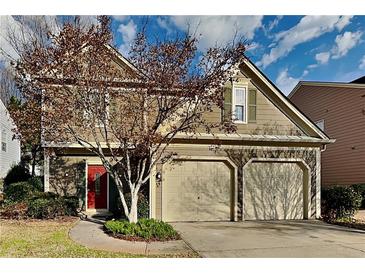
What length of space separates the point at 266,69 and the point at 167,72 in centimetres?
690

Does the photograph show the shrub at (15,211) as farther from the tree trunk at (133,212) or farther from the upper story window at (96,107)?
the upper story window at (96,107)

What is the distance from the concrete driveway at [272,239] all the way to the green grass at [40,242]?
2.39 metres

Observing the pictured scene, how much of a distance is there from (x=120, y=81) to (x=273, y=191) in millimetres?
7623

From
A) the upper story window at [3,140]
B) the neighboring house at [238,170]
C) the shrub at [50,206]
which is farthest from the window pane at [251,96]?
the upper story window at [3,140]

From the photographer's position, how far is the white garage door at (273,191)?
14078 mm

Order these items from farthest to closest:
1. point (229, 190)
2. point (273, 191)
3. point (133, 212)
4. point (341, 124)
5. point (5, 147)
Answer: point (5, 147) < point (341, 124) < point (273, 191) < point (229, 190) < point (133, 212)

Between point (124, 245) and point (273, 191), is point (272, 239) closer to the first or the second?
point (124, 245)

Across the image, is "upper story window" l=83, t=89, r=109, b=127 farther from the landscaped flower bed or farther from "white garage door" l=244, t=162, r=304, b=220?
the landscaped flower bed

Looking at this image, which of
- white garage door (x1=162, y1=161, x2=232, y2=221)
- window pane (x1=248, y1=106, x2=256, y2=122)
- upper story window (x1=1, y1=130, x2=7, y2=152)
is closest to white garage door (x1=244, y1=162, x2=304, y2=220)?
white garage door (x1=162, y1=161, x2=232, y2=221)

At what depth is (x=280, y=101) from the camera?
578 inches

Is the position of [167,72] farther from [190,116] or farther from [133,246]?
[133,246]

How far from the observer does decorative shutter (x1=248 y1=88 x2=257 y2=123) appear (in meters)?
14.5

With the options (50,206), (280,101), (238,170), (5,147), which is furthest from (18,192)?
(280,101)
